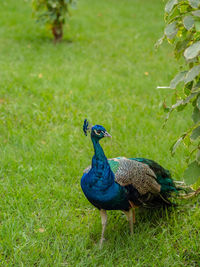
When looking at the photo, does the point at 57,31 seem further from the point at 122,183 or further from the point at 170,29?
the point at 170,29

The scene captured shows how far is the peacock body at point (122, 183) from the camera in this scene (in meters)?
2.65

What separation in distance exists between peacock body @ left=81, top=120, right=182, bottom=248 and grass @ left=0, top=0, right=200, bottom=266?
0.23m

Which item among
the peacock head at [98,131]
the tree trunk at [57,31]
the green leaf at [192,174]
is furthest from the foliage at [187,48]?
the tree trunk at [57,31]

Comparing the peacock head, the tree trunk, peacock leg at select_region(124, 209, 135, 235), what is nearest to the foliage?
the peacock head

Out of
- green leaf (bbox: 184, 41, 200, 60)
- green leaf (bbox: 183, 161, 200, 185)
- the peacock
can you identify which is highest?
green leaf (bbox: 184, 41, 200, 60)

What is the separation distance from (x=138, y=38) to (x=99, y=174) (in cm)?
630

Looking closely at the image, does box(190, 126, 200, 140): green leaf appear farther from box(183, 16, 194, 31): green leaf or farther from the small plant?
the small plant

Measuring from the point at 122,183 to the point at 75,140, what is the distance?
1.64 meters

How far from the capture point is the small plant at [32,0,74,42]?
7.30m

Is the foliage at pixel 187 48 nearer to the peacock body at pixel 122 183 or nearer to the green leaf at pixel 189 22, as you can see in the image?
the green leaf at pixel 189 22

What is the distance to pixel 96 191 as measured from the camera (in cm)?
264

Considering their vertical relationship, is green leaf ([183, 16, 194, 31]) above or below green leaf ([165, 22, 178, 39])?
above

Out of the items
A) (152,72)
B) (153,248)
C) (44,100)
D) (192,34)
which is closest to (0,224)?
(153,248)

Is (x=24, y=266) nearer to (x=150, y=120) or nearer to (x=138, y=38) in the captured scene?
(x=150, y=120)
